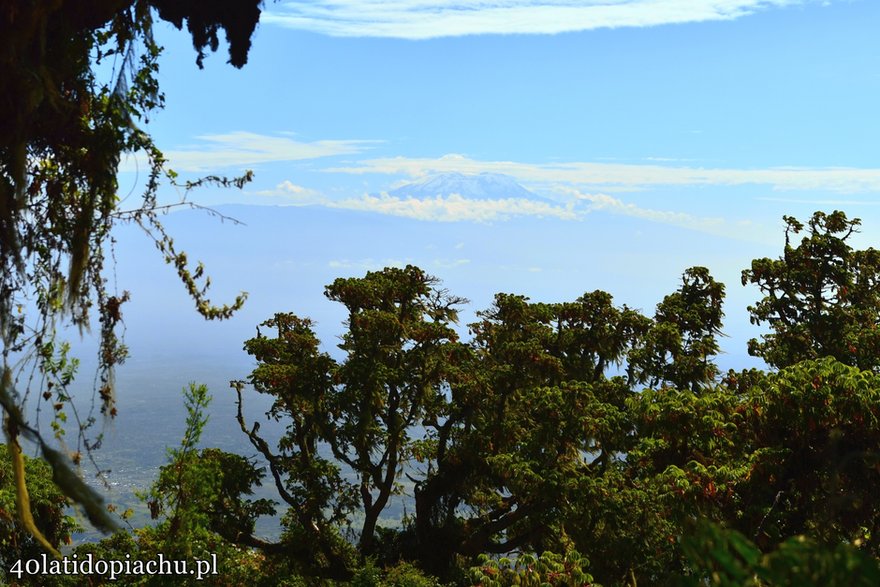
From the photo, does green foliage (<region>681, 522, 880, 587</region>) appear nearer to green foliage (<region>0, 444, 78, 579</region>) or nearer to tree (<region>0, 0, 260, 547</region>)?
tree (<region>0, 0, 260, 547</region>)

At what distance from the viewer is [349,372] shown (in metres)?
17.9

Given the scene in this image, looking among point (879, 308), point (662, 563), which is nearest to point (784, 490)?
point (662, 563)

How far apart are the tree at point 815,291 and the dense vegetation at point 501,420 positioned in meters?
0.05

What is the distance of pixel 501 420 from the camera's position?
17.9 meters

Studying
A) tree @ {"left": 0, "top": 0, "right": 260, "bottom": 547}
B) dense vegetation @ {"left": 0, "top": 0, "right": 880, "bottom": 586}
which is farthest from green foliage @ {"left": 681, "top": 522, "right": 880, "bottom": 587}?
tree @ {"left": 0, "top": 0, "right": 260, "bottom": 547}

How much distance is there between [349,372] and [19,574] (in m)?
7.90

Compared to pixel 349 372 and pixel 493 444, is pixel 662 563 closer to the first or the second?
pixel 493 444

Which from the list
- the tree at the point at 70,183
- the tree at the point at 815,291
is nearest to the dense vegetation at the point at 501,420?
the tree at the point at 815,291

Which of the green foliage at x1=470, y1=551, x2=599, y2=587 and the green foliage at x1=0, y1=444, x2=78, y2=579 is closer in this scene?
the green foliage at x1=470, y1=551, x2=599, y2=587

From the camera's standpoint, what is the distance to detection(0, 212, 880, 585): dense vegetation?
12266mm

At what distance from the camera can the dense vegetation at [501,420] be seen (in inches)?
483

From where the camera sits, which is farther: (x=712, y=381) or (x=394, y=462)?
(x=394, y=462)

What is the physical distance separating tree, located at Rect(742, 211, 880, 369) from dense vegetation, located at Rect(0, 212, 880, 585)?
0.15ft

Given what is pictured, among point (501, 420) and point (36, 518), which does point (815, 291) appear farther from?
point (36, 518)
